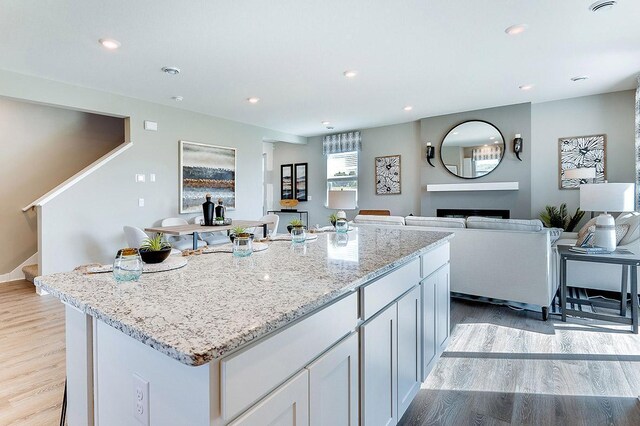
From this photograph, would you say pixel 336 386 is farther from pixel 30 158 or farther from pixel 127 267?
pixel 30 158

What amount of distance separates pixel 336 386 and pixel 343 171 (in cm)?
659

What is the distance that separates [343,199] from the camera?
13.6 ft

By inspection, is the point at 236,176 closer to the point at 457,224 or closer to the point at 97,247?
the point at 97,247

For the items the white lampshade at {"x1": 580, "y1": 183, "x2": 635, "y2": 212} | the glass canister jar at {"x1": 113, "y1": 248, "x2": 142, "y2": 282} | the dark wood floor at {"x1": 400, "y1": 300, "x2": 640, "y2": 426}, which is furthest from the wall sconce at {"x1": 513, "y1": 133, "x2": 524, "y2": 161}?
the glass canister jar at {"x1": 113, "y1": 248, "x2": 142, "y2": 282}

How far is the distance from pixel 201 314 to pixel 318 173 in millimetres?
7060

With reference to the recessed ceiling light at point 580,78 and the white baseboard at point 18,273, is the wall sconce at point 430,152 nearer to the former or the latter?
the recessed ceiling light at point 580,78

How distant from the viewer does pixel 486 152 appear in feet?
18.8

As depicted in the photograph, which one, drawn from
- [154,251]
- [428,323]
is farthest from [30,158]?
[428,323]

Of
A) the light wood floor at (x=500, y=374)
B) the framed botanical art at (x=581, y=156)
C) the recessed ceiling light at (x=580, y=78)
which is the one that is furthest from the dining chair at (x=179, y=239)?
the framed botanical art at (x=581, y=156)

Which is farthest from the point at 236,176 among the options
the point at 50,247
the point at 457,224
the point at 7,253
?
the point at 457,224

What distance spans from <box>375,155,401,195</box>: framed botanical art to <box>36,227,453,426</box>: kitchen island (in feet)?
17.2

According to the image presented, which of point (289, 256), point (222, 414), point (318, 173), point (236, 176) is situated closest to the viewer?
point (222, 414)

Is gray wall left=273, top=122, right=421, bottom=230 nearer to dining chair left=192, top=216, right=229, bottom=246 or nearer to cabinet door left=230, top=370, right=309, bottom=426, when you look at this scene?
dining chair left=192, top=216, right=229, bottom=246

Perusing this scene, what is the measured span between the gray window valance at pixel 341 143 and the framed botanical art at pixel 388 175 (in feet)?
1.91
